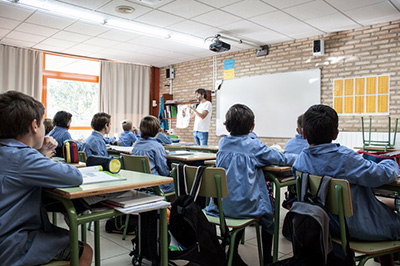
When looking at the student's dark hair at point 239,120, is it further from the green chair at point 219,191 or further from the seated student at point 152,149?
the seated student at point 152,149

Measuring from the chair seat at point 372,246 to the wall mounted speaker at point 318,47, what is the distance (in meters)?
5.44

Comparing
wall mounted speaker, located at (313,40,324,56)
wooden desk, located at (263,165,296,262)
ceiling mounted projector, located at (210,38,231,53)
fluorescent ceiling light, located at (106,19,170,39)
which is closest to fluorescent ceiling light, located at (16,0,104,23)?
fluorescent ceiling light, located at (106,19,170,39)

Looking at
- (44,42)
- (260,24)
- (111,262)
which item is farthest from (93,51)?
(111,262)

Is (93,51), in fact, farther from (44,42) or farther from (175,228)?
(175,228)

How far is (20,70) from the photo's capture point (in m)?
7.89

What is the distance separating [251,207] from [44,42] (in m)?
6.77

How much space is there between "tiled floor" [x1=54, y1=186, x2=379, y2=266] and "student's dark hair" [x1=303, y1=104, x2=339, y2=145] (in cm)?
120

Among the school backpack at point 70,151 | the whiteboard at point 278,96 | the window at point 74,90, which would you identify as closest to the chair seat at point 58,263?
the school backpack at point 70,151

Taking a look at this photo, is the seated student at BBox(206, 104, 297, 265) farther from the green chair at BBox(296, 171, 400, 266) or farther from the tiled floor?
the green chair at BBox(296, 171, 400, 266)

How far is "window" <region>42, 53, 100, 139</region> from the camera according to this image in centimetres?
884

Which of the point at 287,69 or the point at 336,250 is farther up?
the point at 287,69

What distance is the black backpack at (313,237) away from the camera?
1.65 meters

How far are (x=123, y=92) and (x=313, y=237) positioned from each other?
28.2 feet

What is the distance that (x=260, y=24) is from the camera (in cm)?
616
